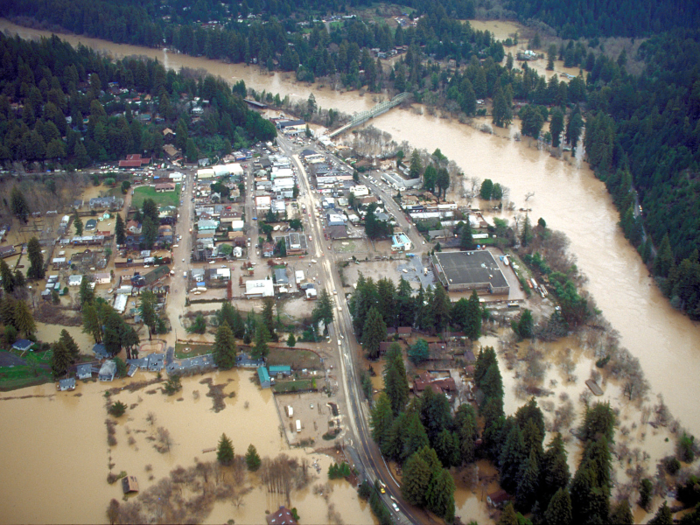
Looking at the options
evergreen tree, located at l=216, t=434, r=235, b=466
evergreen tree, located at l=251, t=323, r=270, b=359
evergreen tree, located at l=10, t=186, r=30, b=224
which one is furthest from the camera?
evergreen tree, located at l=10, t=186, r=30, b=224

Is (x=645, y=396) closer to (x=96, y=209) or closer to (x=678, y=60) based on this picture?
(x=96, y=209)

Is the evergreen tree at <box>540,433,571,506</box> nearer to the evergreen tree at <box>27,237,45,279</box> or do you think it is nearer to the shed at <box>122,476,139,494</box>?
the shed at <box>122,476,139,494</box>

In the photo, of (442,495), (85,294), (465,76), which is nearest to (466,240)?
(442,495)

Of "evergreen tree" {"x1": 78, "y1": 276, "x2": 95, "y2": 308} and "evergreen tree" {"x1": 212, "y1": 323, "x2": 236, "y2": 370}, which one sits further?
"evergreen tree" {"x1": 78, "y1": 276, "x2": 95, "y2": 308}

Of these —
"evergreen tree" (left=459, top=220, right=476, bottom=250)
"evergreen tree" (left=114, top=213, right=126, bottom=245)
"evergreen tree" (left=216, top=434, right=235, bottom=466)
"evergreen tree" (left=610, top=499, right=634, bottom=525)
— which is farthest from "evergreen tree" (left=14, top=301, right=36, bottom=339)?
"evergreen tree" (left=610, top=499, right=634, bottom=525)

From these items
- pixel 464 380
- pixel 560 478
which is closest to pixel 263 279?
pixel 464 380
